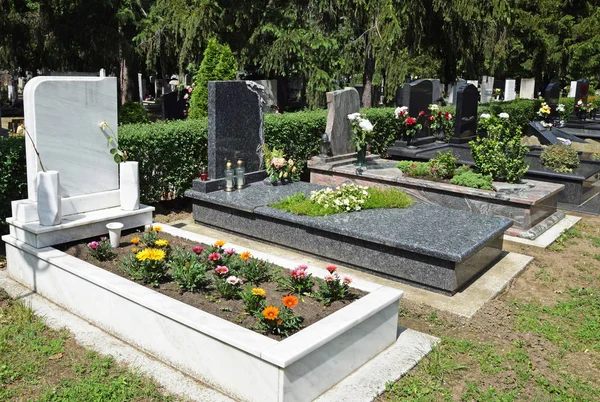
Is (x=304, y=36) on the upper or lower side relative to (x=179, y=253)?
upper

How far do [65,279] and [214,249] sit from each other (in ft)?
4.53

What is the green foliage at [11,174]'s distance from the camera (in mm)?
6473

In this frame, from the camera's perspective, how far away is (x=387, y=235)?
6.14 metres

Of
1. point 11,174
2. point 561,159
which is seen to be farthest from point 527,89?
point 11,174

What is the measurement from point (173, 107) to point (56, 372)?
12725 mm

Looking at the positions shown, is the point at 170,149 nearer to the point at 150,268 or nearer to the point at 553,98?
the point at 150,268

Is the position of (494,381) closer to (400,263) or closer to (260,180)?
(400,263)

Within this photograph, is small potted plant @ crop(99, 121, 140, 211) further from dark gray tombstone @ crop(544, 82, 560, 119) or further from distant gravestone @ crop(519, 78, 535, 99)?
Result: distant gravestone @ crop(519, 78, 535, 99)

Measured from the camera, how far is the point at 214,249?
5.31 meters

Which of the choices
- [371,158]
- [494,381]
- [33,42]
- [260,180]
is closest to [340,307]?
[494,381]

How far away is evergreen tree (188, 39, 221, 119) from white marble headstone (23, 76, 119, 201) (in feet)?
17.8

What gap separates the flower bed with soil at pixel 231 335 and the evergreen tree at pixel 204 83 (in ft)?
22.7

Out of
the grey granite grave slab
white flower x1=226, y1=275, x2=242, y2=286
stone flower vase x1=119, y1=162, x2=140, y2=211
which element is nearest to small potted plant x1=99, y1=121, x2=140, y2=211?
stone flower vase x1=119, y1=162, x2=140, y2=211

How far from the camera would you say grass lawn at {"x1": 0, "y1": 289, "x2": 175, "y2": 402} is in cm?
382
